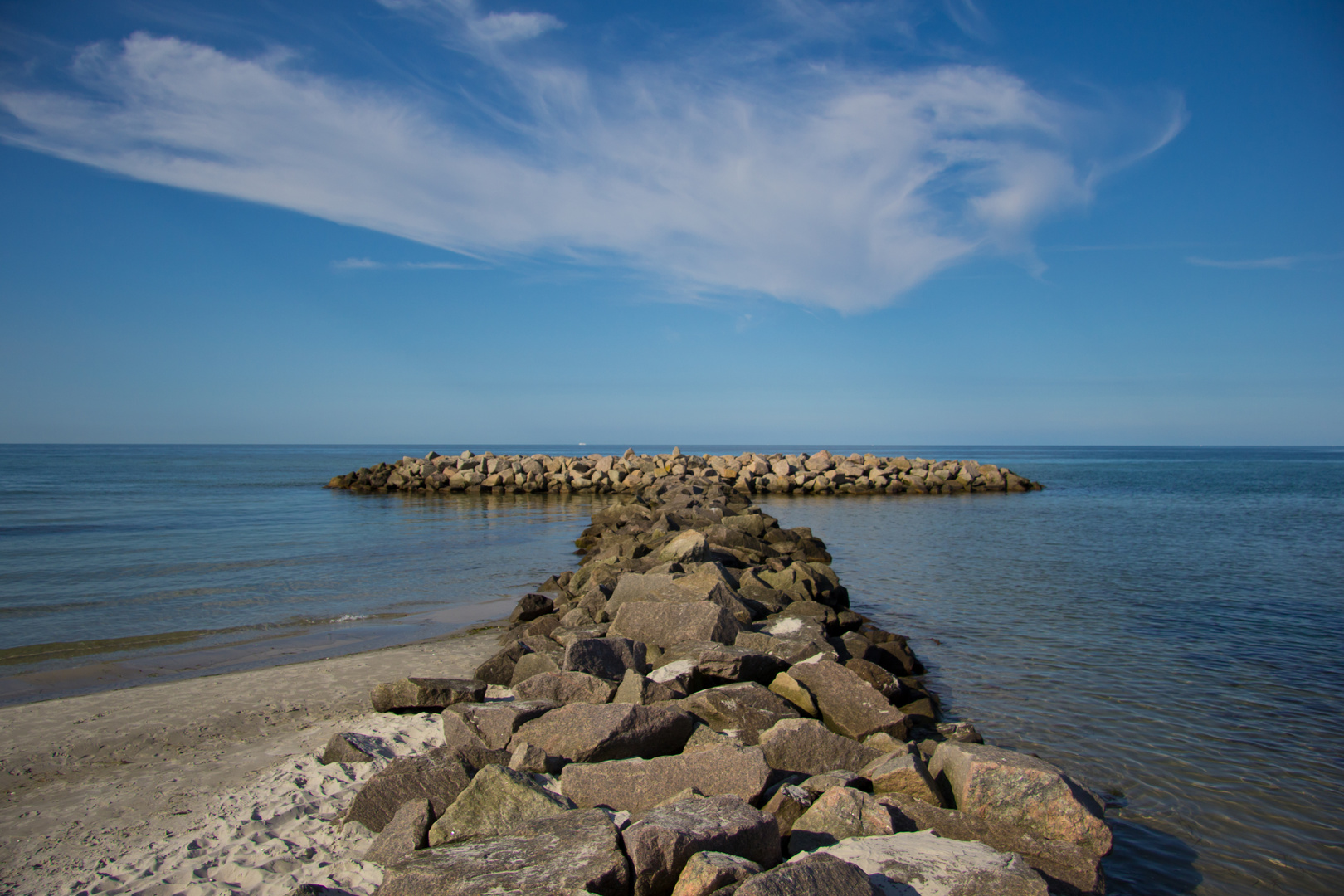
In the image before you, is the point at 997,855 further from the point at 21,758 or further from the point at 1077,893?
the point at 21,758

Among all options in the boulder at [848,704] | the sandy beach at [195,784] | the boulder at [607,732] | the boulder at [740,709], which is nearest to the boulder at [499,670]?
the sandy beach at [195,784]

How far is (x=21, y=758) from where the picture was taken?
5.20 meters

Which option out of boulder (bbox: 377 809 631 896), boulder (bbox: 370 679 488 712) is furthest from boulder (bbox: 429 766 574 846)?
boulder (bbox: 370 679 488 712)

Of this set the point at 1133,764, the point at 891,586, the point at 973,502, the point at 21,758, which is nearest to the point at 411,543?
the point at 891,586

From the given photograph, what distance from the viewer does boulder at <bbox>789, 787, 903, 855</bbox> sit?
3504 mm

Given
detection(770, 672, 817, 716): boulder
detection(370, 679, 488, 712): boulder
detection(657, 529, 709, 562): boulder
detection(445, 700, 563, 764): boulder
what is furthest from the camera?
detection(657, 529, 709, 562): boulder

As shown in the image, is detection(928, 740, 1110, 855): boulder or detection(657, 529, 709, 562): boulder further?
detection(657, 529, 709, 562): boulder

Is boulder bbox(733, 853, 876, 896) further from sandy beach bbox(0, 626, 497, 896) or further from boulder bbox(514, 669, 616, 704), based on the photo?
boulder bbox(514, 669, 616, 704)

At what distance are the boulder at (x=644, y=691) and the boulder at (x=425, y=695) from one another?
1196 mm

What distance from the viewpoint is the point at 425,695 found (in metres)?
5.74

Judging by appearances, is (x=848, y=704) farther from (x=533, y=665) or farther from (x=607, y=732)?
(x=533, y=665)

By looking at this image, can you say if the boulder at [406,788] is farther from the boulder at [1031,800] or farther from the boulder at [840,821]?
the boulder at [1031,800]

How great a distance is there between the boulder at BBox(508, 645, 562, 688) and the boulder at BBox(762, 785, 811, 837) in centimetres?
259

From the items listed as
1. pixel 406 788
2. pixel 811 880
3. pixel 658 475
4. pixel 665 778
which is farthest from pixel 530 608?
pixel 658 475
